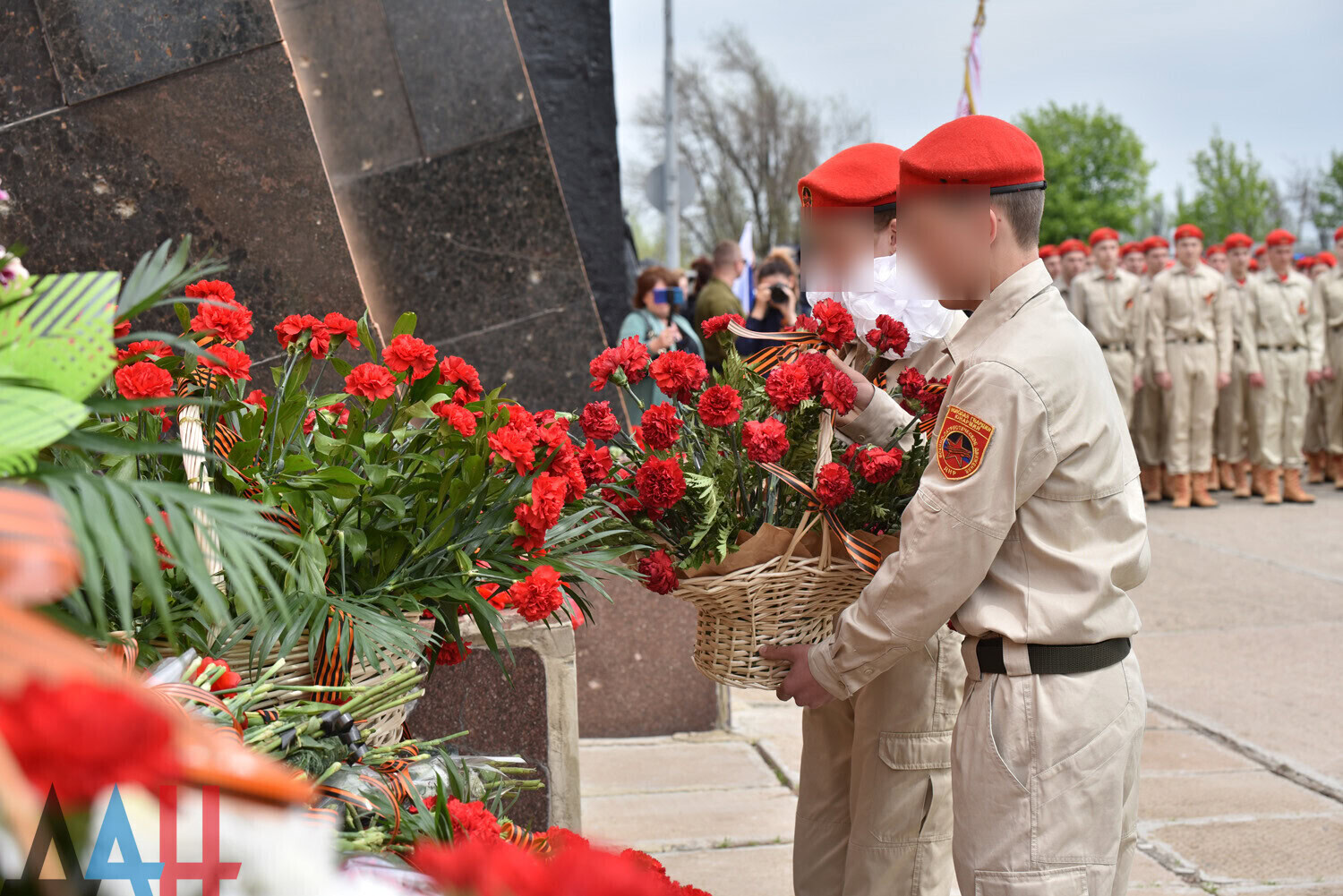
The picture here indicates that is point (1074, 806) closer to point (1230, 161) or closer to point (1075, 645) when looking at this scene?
point (1075, 645)

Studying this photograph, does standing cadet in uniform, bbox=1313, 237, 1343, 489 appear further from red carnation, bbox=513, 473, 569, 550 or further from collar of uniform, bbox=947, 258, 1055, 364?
red carnation, bbox=513, 473, 569, 550

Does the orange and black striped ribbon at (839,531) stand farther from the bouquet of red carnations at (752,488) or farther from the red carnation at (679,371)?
the red carnation at (679,371)

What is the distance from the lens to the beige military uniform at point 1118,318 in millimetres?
11898

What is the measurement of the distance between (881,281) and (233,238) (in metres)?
2.02

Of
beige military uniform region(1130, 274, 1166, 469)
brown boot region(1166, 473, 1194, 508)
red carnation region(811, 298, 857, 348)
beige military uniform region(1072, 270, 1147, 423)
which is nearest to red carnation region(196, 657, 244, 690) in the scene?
red carnation region(811, 298, 857, 348)

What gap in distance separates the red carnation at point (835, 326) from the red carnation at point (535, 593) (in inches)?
32.8

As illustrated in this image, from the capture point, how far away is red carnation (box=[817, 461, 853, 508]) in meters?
2.00

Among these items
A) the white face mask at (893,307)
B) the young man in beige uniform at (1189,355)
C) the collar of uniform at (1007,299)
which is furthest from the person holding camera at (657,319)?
the young man in beige uniform at (1189,355)

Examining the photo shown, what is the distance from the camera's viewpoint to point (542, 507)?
5.61ft

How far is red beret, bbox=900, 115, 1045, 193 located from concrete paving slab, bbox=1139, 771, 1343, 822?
9.27 feet

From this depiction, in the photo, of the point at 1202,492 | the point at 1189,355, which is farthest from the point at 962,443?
the point at 1189,355

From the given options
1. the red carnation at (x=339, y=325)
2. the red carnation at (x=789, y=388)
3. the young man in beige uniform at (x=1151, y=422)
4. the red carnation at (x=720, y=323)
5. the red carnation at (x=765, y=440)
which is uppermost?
the red carnation at (x=339, y=325)

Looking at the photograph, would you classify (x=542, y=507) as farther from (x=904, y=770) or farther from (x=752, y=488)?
(x=904, y=770)

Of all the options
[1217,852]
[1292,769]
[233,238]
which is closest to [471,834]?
[233,238]
